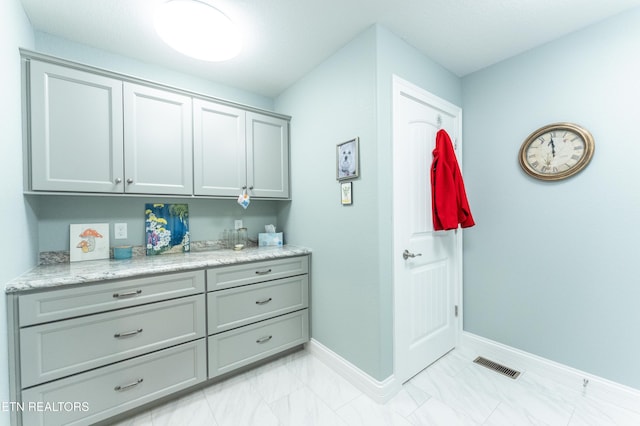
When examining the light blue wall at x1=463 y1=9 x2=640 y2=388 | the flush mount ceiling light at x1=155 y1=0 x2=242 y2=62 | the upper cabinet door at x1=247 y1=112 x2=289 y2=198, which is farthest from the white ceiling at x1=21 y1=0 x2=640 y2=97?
the upper cabinet door at x1=247 y1=112 x2=289 y2=198

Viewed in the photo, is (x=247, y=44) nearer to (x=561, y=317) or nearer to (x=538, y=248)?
(x=538, y=248)

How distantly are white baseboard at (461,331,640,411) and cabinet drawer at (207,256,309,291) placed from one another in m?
1.62

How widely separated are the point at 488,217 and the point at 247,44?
7.70ft

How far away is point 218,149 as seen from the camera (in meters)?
2.16

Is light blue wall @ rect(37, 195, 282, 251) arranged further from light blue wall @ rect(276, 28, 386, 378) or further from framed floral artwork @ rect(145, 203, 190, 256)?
light blue wall @ rect(276, 28, 386, 378)

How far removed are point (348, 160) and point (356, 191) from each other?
0.24 meters

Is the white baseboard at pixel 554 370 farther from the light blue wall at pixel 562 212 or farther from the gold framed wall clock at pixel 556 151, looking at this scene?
the gold framed wall clock at pixel 556 151

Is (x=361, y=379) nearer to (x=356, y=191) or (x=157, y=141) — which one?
(x=356, y=191)

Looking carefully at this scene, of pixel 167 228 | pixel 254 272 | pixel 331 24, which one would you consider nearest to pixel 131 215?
pixel 167 228

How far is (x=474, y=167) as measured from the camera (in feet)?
7.35

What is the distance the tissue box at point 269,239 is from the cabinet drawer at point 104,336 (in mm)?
857

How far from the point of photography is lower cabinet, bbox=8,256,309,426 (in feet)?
4.21

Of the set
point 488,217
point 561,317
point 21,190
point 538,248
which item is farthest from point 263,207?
point 561,317

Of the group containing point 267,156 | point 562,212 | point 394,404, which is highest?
point 267,156
